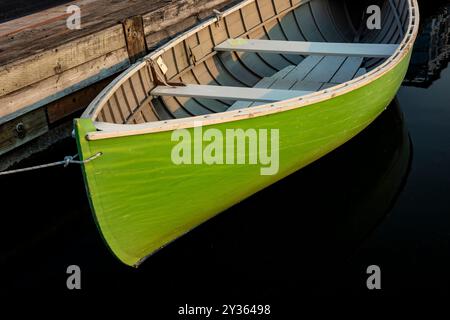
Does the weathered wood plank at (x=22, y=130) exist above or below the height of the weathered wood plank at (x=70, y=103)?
below

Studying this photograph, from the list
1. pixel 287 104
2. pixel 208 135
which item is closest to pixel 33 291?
pixel 208 135

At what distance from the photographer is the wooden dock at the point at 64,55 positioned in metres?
7.73

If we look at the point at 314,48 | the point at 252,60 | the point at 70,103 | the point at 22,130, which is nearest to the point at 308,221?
the point at 314,48

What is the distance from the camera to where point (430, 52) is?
12.9m

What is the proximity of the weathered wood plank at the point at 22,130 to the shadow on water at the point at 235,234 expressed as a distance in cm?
46

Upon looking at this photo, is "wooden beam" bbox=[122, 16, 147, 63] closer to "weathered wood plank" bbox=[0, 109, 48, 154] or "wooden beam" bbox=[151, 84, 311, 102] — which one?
"weathered wood plank" bbox=[0, 109, 48, 154]

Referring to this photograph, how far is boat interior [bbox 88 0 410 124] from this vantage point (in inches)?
285

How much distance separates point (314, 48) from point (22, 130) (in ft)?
15.1

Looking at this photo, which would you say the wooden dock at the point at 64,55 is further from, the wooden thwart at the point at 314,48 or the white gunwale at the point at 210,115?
the wooden thwart at the point at 314,48

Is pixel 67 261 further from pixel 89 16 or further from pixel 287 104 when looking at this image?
pixel 89 16

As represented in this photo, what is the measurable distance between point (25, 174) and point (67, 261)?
89.0 inches

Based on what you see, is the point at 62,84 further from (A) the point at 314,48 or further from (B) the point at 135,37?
(A) the point at 314,48

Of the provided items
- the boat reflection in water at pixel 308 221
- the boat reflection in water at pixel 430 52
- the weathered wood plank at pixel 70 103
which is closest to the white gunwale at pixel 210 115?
the boat reflection in water at pixel 308 221

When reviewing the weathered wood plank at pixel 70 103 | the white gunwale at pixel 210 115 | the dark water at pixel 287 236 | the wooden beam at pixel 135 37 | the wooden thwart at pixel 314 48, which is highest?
the wooden beam at pixel 135 37
